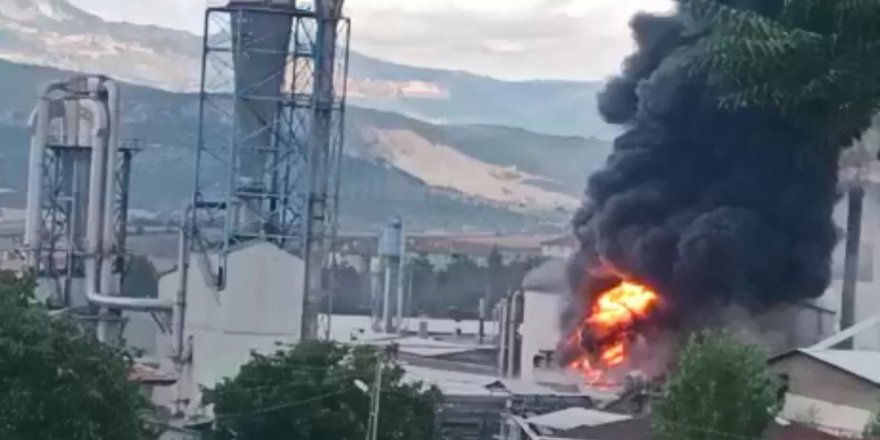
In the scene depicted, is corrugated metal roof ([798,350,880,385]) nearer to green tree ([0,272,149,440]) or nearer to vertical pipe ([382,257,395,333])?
green tree ([0,272,149,440])

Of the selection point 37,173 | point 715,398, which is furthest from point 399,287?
point 715,398

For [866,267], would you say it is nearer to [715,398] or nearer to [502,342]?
[502,342]

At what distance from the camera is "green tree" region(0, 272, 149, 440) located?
23422mm

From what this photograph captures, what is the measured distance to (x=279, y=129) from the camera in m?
37.3

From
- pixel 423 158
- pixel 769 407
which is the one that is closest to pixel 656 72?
pixel 769 407

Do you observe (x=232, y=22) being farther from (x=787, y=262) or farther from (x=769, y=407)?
(x=769, y=407)

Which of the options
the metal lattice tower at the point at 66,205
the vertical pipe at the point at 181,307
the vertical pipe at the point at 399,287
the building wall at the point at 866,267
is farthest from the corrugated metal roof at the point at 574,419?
the vertical pipe at the point at 399,287

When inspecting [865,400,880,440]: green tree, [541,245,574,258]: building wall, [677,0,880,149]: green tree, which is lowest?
[541,245,574,258]: building wall

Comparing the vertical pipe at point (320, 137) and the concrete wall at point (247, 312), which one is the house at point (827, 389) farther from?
the vertical pipe at point (320, 137)

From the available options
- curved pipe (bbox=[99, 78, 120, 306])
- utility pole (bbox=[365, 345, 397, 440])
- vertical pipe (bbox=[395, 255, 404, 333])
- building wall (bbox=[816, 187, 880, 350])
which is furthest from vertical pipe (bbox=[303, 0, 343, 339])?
vertical pipe (bbox=[395, 255, 404, 333])

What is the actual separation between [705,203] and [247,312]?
437 inches

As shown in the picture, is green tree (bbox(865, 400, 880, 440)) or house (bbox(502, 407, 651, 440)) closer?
green tree (bbox(865, 400, 880, 440))

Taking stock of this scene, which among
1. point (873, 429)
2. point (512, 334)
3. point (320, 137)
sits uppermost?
point (320, 137)

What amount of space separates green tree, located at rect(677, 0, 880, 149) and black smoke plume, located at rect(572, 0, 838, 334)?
69.9 feet
